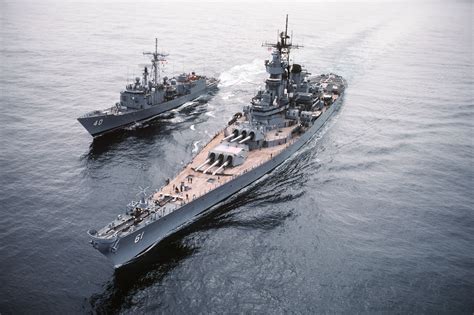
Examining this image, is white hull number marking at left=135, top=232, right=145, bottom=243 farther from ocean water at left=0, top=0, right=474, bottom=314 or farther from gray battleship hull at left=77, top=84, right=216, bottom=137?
gray battleship hull at left=77, top=84, right=216, bottom=137

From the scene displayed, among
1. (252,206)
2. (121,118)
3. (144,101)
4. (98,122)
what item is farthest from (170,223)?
(144,101)

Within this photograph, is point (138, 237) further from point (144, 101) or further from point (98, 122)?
point (144, 101)

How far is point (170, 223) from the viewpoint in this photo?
4078cm

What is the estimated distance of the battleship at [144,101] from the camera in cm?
6606

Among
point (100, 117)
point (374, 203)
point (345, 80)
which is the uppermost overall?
point (345, 80)

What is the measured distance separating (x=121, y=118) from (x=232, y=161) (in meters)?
28.2

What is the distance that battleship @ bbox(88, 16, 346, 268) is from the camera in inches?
1475

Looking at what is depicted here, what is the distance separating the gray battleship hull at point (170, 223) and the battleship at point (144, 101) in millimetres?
28473

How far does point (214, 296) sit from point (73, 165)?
100 feet

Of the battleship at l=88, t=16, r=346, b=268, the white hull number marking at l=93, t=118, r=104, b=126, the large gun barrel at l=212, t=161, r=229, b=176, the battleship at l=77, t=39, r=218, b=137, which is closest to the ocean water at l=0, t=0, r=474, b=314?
the battleship at l=88, t=16, r=346, b=268

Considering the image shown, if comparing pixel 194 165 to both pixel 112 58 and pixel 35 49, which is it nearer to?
pixel 112 58

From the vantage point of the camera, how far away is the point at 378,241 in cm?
4062

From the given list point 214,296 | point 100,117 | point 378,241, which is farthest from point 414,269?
point 100,117

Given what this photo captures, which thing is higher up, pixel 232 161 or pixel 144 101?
pixel 144 101
